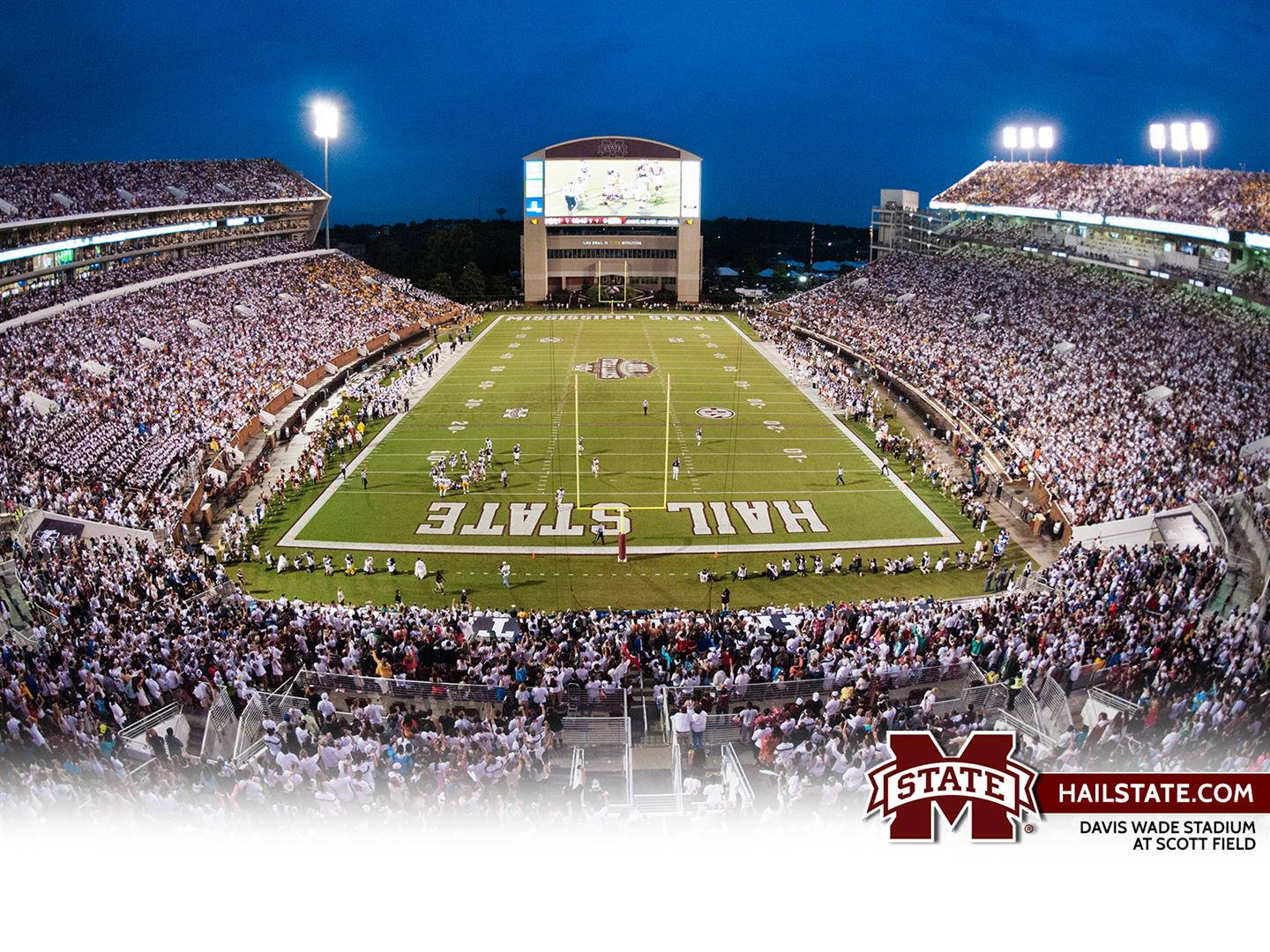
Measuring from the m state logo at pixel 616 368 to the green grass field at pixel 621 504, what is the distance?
2405 millimetres

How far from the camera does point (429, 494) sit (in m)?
24.2

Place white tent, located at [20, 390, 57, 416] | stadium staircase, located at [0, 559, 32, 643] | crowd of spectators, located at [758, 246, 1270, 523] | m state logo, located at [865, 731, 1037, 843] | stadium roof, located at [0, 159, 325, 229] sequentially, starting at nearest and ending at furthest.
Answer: m state logo, located at [865, 731, 1037, 843], stadium staircase, located at [0, 559, 32, 643], crowd of spectators, located at [758, 246, 1270, 523], white tent, located at [20, 390, 57, 416], stadium roof, located at [0, 159, 325, 229]

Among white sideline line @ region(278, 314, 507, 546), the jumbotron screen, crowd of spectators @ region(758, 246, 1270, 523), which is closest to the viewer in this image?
crowd of spectators @ region(758, 246, 1270, 523)

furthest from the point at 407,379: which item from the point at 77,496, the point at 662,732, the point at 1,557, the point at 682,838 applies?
the point at 682,838

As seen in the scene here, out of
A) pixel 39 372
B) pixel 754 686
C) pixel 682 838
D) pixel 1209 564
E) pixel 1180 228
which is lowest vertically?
pixel 682 838

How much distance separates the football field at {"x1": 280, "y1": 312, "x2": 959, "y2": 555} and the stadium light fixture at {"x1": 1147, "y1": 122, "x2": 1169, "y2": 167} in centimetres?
1799

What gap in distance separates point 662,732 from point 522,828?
2703mm

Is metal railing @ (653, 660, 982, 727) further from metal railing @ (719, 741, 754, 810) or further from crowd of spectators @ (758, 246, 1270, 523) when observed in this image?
crowd of spectators @ (758, 246, 1270, 523)

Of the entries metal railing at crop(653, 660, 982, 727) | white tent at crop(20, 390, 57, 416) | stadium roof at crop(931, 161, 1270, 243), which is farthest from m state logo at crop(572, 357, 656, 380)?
metal railing at crop(653, 660, 982, 727)

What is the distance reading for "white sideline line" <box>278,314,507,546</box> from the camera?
2156 centimetres

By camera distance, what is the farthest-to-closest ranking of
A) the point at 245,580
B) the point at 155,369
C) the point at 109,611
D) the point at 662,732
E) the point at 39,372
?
the point at 155,369
the point at 39,372
the point at 245,580
the point at 109,611
the point at 662,732

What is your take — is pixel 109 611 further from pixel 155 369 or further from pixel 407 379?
pixel 407 379

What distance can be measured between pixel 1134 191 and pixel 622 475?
1104 inches

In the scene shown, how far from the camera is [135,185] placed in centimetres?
4375
